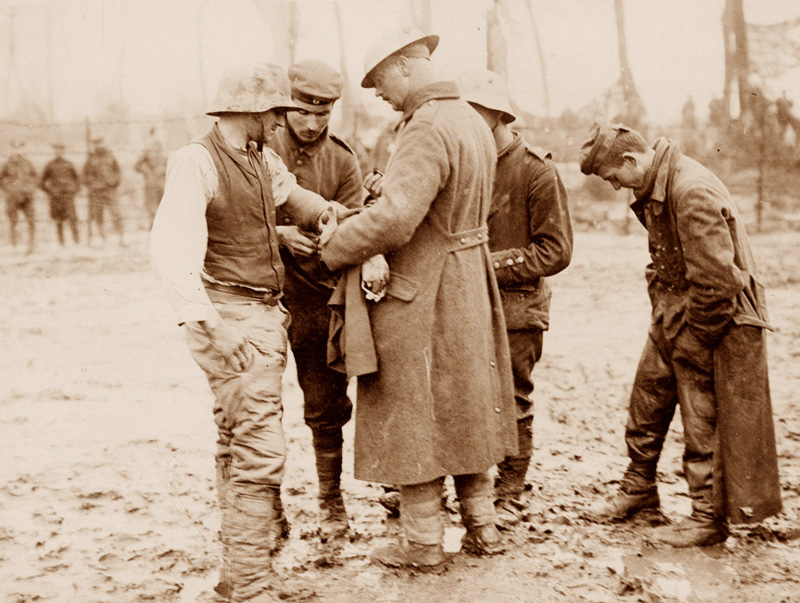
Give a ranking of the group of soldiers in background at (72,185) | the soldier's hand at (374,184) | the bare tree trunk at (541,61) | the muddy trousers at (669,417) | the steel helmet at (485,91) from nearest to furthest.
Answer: the soldier's hand at (374,184) < the muddy trousers at (669,417) < the steel helmet at (485,91) < the bare tree trunk at (541,61) < the group of soldiers in background at (72,185)

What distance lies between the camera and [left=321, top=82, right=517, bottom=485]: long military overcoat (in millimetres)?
3814

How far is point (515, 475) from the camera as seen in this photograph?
15.6 ft

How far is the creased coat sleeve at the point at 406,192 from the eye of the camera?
3676mm

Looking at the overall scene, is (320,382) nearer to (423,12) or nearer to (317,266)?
(317,266)

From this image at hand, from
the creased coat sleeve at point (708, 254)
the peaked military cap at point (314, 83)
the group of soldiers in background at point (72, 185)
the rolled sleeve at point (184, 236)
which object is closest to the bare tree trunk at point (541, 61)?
the group of soldiers in background at point (72, 185)

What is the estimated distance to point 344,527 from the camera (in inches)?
181

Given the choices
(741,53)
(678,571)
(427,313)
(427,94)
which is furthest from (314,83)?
(741,53)

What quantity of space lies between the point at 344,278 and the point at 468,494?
1179 mm

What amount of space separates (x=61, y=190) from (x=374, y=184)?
597 inches

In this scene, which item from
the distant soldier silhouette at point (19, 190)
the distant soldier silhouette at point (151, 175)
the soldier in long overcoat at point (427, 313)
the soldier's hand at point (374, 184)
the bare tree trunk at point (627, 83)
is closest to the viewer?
the soldier in long overcoat at point (427, 313)

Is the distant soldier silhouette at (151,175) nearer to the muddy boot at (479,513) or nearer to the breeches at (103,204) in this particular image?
the breeches at (103,204)

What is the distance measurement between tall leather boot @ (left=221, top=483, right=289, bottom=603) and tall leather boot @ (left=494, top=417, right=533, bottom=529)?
147 cm

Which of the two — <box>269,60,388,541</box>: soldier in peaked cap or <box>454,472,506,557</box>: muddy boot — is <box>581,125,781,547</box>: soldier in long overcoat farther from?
<box>269,60,388,541</box>: soldier in peaked cap

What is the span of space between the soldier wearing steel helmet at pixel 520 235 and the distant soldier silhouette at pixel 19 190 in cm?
1469
